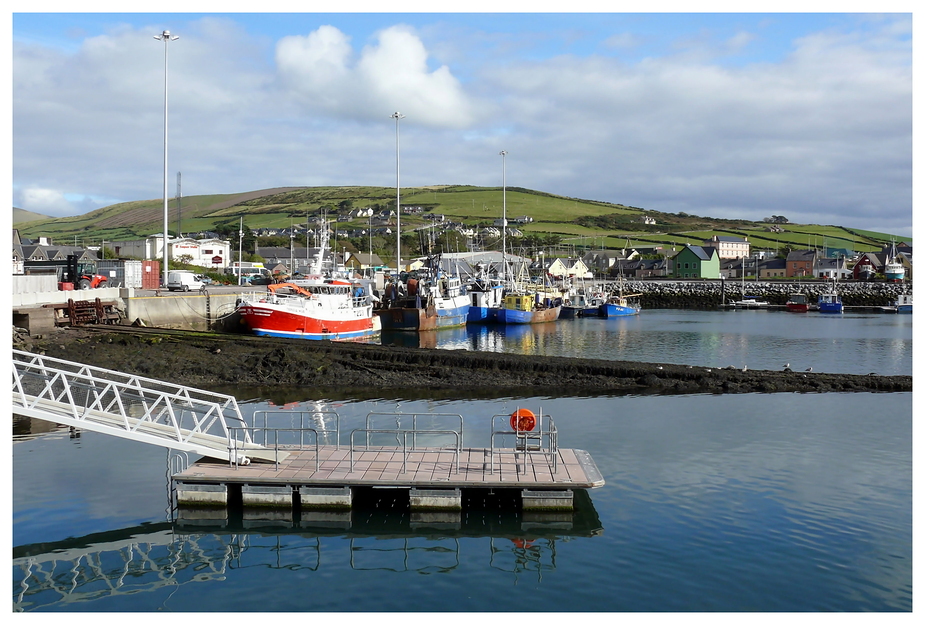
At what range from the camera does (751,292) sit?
5118 inches

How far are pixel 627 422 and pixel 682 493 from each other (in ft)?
28.0

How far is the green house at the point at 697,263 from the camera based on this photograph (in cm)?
16100

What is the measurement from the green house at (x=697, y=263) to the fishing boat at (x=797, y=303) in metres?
36.8

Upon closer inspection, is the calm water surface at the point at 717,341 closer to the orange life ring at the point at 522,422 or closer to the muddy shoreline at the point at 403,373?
the muddy shoreline at the point at 403,373

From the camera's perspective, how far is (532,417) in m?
19.4

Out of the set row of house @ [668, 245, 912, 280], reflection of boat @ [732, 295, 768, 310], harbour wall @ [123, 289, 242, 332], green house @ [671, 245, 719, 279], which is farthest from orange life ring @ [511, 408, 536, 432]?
green house @ [671, 245, 719, 279]

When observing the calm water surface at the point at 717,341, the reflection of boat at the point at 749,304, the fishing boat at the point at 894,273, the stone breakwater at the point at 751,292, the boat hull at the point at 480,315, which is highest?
the fishing boat at the point at 894,273

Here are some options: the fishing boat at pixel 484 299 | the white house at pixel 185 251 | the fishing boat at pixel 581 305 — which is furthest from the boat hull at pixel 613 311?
the white house at pixel 185 251

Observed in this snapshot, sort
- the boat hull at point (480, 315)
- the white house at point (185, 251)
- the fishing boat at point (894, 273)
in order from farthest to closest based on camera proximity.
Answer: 1. the fishing boat at point (894, 273)
2. the white house at point (185, 251)
3. the boat hull at point (480, 315)

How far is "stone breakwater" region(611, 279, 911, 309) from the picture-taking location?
119 m

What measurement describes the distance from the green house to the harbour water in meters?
140

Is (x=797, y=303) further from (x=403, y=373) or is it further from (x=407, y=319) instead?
(x=403, y=373)

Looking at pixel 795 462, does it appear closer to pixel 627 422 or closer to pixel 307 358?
pixel 627 422
